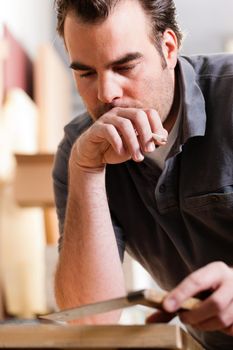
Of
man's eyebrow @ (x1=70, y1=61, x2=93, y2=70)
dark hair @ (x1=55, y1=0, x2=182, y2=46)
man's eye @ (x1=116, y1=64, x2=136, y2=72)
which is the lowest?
man's eye @ (x1=116, y1=64, x2=136, y2=72)

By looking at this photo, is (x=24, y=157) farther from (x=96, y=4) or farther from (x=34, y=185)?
(x=96, y=4)

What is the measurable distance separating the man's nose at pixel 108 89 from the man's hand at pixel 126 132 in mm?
35

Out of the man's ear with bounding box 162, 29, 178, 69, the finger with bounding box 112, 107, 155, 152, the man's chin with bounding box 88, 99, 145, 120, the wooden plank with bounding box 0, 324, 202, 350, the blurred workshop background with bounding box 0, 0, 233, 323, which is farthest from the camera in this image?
the blurred workshop background with bounding box 0, 0, 233, 323

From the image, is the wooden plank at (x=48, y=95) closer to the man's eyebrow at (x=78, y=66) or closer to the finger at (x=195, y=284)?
the man's eyebrow at (x=78, y=66)

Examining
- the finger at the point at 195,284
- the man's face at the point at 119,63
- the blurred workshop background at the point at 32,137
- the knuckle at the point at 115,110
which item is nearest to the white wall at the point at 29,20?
the blurred workshop background at the point at 32,137

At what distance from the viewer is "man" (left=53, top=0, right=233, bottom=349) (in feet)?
3.58

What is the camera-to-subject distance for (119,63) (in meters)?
1.12

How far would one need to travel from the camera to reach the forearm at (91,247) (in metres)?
1.15

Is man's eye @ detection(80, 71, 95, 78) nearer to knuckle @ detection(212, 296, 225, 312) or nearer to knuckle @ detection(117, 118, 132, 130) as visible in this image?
knuckle @ detection(117, 118, 132, 130)

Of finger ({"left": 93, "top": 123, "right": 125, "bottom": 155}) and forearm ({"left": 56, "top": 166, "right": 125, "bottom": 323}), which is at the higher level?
finger ({"left": 93, "top": 123, "right": 125, "bottom": 155})

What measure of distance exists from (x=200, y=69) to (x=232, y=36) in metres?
2.62

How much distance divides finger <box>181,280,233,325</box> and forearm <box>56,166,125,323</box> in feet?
1.61

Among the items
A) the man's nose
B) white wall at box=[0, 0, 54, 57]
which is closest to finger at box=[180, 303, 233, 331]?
the man's nose

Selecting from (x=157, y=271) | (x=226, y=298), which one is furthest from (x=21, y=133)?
(x=226, y=298)
